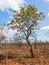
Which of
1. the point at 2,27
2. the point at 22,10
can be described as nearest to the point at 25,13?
the point at 22,10

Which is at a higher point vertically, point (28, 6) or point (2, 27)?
point (28, 6)

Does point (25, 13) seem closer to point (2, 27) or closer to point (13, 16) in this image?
point (13, 16)

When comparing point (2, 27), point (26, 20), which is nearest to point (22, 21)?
point (26, 20)

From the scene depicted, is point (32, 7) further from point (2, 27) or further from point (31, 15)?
point (2, 27)

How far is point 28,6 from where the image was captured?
1056 inches

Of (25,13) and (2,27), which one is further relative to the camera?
(2,27)

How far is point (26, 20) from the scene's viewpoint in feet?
89.2

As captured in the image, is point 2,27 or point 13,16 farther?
point 2,27

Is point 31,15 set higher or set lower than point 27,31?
higher

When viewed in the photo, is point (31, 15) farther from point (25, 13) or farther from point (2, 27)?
point (2, 27)

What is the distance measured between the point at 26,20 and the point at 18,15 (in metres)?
1.16

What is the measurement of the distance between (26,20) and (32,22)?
88 centimetres

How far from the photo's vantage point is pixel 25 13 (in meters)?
26.7

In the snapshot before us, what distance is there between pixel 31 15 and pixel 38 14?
2.93 feet
